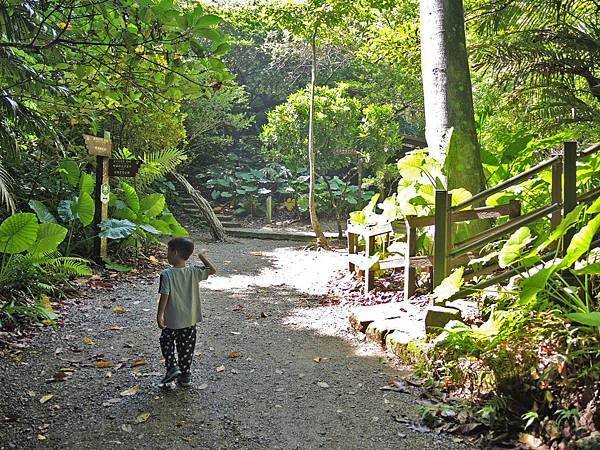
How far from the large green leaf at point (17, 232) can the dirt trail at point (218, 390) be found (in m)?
0.88

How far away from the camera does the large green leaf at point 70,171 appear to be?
871 centimetres

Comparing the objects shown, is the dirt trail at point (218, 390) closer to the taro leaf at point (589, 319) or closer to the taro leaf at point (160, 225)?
the taro leaf at point (589, 319)

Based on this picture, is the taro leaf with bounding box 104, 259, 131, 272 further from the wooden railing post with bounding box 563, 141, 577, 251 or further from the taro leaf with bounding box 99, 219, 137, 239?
the wooden railing post with bounding box 563, 141, 577, 251

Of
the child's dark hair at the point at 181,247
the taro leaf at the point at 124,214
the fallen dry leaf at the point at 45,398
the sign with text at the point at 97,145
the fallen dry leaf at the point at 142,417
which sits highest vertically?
the sign with text at the point at 97,145

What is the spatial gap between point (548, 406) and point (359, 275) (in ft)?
15.7

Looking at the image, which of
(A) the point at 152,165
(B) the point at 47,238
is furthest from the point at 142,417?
(A) the point at 152,165

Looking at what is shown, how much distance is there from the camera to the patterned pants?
13.1ft

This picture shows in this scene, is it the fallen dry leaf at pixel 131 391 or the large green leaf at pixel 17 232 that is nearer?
the fallen dry leaf at pixel 131 391

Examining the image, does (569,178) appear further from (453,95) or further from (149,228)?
(149,228)

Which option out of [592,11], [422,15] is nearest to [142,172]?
[422,15]

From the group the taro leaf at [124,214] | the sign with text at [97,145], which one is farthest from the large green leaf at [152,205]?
the sign with text at [97,145]

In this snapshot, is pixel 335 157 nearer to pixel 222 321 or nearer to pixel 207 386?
pixel 222 321

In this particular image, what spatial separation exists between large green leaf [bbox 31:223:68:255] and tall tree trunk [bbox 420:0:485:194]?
13.5ft

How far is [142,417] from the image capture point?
3510 mm
